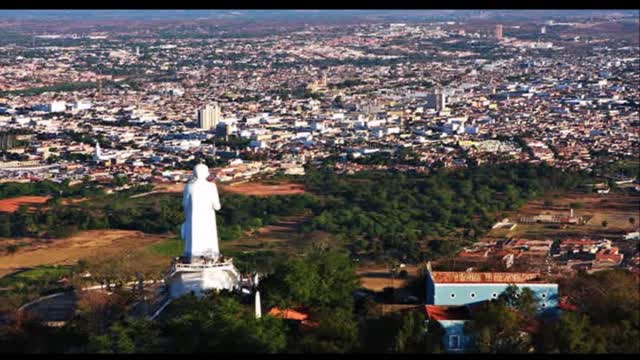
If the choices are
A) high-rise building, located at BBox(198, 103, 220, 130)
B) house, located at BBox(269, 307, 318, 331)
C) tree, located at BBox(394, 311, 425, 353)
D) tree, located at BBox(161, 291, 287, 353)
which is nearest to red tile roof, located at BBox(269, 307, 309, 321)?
house, located at BBox(269, 307, 318, 331)

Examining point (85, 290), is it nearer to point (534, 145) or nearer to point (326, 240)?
point (326, 240)

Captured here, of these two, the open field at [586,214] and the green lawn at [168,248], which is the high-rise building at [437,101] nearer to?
the open field at [586,214]

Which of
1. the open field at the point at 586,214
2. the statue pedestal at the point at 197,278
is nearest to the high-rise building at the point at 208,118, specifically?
the open field at the point at 586,214

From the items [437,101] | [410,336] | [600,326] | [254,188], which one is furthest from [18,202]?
[437,101]

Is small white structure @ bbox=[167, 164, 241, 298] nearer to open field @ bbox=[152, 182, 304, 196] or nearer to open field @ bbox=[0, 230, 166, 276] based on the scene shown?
open field @ bbox=[0, 230, 166, 276]

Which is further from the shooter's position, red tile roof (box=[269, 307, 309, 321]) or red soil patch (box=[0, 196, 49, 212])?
red soil patch (box=[0, 196, 49, 212])
